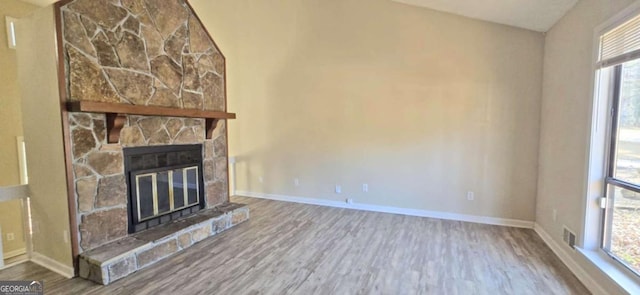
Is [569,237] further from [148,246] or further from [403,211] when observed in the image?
[148,246]

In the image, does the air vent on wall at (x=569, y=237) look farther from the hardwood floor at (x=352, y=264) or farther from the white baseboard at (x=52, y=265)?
the white baseboard at (x=52, y=265)

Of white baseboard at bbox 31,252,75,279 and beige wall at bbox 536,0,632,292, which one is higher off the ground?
beige wall at bbox 536,0,632,292

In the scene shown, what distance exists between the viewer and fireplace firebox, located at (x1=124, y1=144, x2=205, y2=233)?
3297mm

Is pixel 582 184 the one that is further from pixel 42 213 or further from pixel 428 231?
pixel 42 213

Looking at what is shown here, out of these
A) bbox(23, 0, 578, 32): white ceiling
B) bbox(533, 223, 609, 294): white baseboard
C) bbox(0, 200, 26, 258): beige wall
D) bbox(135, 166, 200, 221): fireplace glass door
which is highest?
bbox(23, 0, 578, 32): white ceiling

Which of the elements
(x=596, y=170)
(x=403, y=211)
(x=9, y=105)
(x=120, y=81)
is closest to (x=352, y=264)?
(x=403, y=211)

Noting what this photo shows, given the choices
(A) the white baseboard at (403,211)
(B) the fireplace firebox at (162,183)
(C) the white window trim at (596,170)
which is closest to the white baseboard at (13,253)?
(B) the fireplace firebox at (162,183)

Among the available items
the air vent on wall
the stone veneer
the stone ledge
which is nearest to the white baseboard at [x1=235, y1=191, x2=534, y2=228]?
the air vent on wall

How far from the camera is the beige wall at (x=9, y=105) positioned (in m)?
4.97

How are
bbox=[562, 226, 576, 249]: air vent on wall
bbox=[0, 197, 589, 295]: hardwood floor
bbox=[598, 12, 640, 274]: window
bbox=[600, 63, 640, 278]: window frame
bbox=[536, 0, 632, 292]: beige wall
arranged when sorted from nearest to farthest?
bbox=[598, 12, 640, 274]: window
bbox=[600, 63, 640, 278]: window frame
bbox=[0, 197, 589, 295]: hardwood floor
bbox=[536, 0, 632, 292]: beige wall
bbox=[562, 226, 576, 249]: air vent on wall

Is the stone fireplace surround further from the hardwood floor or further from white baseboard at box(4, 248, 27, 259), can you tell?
white baseboard at box(4, 248, 27, 259)

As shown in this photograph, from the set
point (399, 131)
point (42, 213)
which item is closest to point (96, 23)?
point (42, 213)

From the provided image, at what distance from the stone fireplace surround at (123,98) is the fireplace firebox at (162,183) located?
0.33 ft

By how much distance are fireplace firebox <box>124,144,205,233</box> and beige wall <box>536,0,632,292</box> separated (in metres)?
4.36
